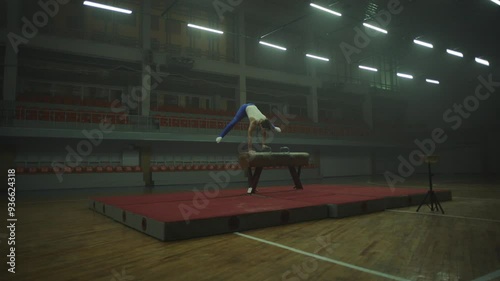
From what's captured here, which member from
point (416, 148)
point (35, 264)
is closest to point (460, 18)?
point (416, 148)

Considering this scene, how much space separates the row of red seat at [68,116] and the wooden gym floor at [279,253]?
27.0 ft

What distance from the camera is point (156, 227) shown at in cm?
294

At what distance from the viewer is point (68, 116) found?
35.8 feet

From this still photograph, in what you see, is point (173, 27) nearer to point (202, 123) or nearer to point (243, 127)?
point (202, 123)

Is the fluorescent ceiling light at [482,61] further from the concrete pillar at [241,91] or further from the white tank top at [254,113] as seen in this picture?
the white tank top at [254,113]

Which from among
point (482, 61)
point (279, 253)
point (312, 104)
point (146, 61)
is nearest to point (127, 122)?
point (146, 61)

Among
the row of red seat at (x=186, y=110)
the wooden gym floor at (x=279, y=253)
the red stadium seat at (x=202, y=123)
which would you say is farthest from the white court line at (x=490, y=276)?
the row of red seat at (x=186, y=110)

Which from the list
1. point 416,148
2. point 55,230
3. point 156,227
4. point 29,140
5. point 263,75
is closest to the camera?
point 156,227

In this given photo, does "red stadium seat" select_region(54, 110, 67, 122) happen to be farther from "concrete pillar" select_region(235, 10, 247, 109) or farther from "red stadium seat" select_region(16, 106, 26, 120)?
"concrete pillar" select_region(235, 10, 247, 109)

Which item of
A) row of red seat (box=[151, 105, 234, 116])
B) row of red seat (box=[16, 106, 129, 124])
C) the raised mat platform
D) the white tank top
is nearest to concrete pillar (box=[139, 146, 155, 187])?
row of red seat (box=[16, 106, 129, 124])

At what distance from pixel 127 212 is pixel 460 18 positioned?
16962 millimetres

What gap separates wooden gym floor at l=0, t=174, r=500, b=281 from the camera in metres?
1.92

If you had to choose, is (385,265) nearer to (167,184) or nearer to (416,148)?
(167,184)

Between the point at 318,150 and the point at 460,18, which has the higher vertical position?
the point at 460,18
